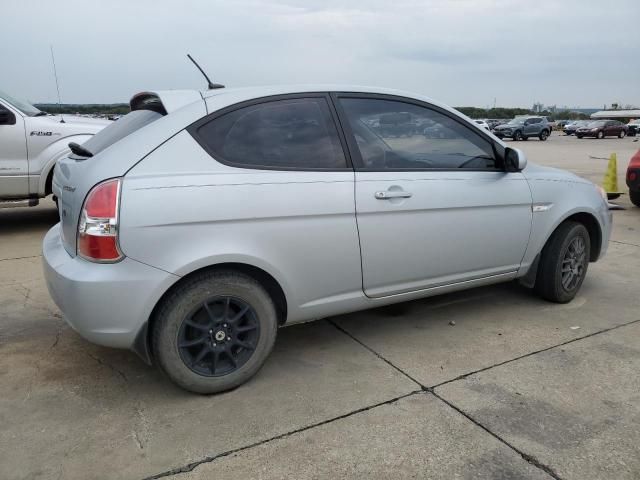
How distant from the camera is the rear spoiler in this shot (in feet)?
9.97

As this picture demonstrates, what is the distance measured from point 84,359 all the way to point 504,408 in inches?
98.4

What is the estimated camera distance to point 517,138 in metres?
35.8

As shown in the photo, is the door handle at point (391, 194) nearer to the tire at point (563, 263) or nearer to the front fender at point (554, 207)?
the front fender at point (554, 207)

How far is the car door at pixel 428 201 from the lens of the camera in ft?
10.9

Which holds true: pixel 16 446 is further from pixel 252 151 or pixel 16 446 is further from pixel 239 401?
pixel 252 151

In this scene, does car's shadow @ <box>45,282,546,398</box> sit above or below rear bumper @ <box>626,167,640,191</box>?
below

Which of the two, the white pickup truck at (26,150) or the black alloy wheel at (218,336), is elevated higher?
the white pickup truck at (26,150)

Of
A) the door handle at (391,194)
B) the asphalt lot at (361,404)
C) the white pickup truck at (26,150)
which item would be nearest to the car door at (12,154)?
the white pickup truck at (26,150)

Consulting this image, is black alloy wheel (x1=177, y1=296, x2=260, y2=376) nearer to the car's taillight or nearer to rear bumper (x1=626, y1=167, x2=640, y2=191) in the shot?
the car's taillight

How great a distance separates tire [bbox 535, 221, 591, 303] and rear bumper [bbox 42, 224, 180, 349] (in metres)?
2.93

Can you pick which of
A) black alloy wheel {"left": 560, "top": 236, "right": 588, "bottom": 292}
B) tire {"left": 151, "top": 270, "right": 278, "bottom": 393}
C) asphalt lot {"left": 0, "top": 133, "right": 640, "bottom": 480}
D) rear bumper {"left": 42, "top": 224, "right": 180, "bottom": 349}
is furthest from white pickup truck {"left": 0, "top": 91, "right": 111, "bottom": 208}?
black alloy wheel {"left": 560, "top": 236, "right": 588, "bottom": 292}

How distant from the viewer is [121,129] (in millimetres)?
3229

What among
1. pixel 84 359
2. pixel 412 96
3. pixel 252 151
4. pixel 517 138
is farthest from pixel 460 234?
pixel 517 138

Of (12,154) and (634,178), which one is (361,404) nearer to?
(12,154)
